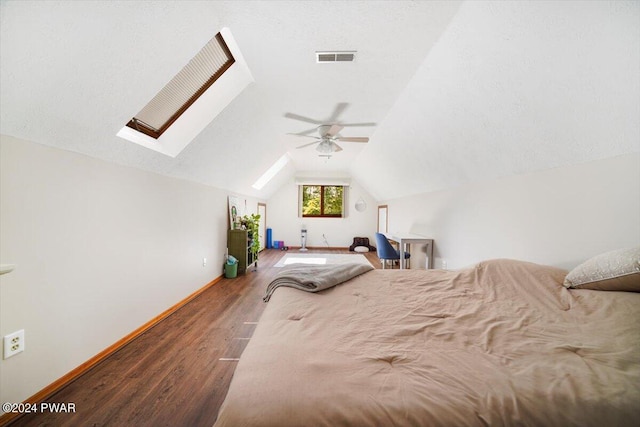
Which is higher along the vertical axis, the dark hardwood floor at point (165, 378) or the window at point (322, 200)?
the window at point (322, 200)

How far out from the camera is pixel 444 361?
95 cm

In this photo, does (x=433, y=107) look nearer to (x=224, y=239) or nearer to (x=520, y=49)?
(x=520, y=49)

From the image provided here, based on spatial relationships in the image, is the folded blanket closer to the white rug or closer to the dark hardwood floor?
the dark hardwood floor

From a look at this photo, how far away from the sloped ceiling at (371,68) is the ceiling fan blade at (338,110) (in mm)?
243

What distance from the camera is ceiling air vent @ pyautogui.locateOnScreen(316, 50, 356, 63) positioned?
2.21 meters

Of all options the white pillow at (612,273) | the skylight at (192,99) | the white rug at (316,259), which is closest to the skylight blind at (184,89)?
the skylight at (192,99)

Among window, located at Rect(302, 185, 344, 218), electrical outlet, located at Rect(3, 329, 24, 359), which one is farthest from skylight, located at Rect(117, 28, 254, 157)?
window, located at Rect(302, 185, 344, 218)

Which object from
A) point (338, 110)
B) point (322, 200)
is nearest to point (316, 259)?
point (322, 200)

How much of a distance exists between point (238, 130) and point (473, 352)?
11.0 feet

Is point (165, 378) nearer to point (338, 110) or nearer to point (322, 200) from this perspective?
point (338, 110)

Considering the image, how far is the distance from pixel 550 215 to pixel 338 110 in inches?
102

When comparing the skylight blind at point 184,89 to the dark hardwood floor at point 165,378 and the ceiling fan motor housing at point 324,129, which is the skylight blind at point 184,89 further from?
the dark hardwood floor at point 165,378

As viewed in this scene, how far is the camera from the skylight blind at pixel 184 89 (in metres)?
2.30

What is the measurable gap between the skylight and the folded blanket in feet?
5.83
